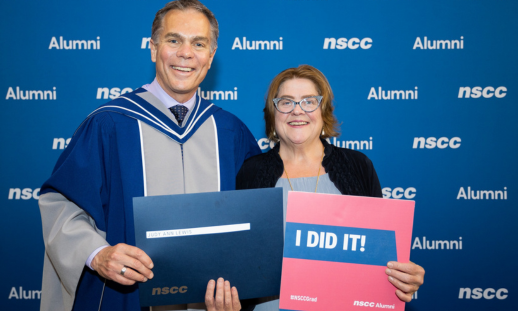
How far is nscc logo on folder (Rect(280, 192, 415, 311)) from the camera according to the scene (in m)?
1.50

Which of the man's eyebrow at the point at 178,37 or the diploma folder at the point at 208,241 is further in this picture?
the man's eyebrow at the point at 178,37

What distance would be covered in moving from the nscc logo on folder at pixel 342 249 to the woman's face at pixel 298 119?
20.7 inches

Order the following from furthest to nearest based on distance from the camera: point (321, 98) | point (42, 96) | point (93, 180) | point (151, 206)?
point (42, 96) → point (321, 98) → point (93, 180) → point (151, 206)

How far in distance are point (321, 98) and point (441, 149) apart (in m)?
1.84

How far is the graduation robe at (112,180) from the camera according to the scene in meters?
1.59

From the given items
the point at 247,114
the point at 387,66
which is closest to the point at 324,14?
the point at 387,66

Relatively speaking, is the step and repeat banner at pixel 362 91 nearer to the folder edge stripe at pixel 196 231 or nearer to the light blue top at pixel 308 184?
the light blue top at pixel 308 184

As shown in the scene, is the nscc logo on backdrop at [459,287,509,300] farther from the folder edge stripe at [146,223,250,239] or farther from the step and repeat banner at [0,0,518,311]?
the folder edge stripe at [146,223,250,239]

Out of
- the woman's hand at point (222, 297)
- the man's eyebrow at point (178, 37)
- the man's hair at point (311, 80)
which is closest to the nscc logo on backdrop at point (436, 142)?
the man's hair at point (311, 80)

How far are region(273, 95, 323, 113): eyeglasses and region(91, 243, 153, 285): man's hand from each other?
107 cm

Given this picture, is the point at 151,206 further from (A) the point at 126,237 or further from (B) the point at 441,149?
(B) the point at 441,149

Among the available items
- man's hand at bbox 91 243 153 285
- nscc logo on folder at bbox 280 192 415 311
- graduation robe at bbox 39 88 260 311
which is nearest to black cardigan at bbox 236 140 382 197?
graduation robe at bbox 39 88 260 311

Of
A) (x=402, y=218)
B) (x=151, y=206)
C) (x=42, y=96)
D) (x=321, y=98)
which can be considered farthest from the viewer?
(x=42, y=96)

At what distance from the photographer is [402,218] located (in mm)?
1500
